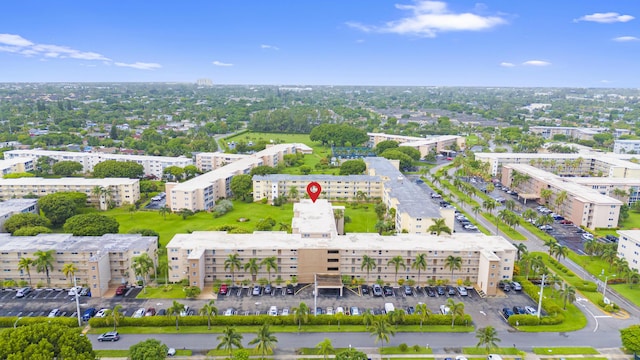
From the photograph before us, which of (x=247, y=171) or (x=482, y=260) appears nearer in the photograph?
(x=482, y=260)

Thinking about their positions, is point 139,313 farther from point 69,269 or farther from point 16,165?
point 16,165

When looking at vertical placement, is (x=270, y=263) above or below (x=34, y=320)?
above

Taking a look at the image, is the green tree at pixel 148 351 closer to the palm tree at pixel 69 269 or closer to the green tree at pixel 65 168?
the palm tree at pixel 69 269

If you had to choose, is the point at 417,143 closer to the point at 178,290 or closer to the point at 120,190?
the point at 120,190

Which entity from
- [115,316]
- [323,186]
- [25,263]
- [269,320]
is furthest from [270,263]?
[323,186]

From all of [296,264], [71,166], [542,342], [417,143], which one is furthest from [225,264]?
[417,143]
